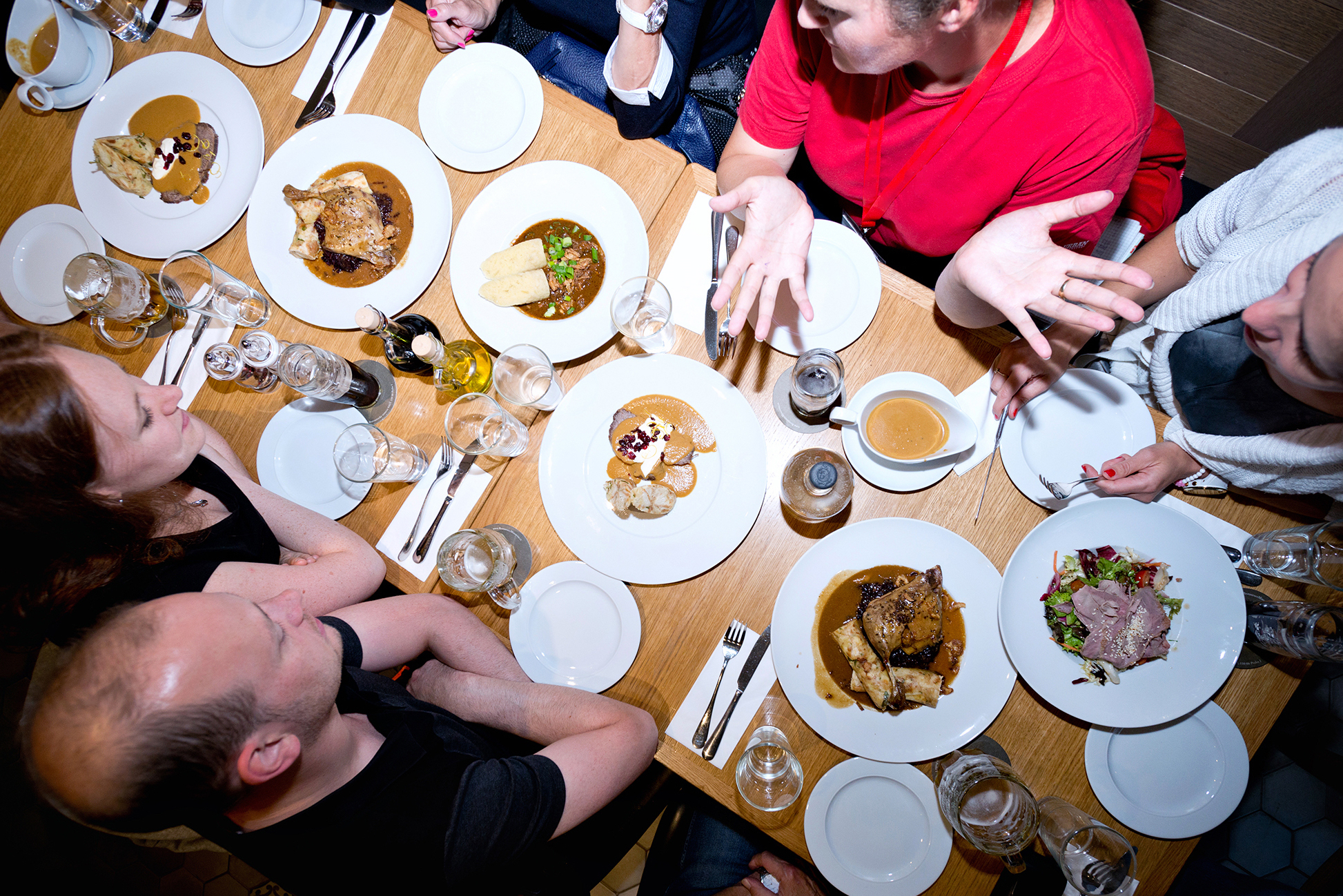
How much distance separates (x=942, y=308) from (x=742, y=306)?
0.53 m

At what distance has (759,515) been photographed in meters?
1.73

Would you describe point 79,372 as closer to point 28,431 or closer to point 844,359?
point 28,431

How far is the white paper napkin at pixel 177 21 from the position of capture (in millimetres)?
2068

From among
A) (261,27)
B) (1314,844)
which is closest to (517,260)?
(261,27)

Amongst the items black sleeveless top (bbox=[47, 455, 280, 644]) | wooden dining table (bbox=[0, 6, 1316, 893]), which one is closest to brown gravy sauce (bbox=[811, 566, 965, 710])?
wooden dining table (bbox=[0, 6, 1316, 893])

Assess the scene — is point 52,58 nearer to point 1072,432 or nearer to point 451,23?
point 451,23

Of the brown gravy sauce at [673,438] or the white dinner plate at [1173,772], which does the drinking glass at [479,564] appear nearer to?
the brown gravy sauce at [673,438]

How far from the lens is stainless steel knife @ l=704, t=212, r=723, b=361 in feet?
5.59

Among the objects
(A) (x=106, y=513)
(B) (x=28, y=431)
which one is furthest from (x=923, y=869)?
(B) (x=28, y=431)

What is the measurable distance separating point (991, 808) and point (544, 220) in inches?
77.0

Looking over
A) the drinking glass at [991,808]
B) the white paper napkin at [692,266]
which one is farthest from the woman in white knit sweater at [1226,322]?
the drinking glass at [991,808]

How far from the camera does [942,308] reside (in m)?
1.64

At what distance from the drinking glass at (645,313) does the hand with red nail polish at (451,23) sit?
3.25 ft

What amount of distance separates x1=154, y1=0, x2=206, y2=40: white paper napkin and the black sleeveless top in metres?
1.47
